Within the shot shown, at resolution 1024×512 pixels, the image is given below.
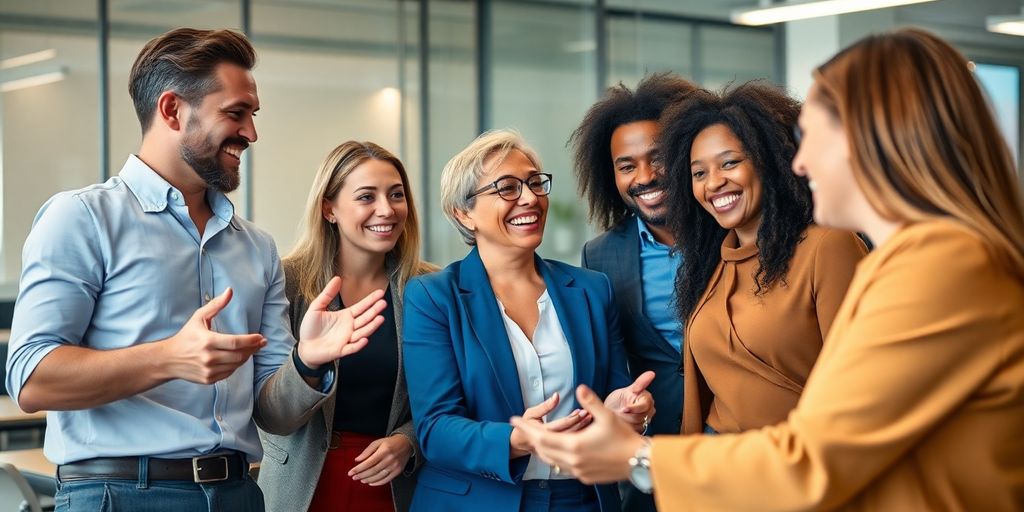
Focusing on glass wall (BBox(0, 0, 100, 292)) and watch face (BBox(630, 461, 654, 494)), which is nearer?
watch face (BBox(630, 461, 654, 494))

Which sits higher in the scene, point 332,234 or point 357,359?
point 332,234

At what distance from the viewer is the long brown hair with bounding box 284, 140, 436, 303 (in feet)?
10.7

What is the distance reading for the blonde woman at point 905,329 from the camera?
147 centimetres

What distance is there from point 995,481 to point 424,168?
288 inches

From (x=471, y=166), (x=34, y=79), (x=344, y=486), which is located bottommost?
(x=344, y=486)

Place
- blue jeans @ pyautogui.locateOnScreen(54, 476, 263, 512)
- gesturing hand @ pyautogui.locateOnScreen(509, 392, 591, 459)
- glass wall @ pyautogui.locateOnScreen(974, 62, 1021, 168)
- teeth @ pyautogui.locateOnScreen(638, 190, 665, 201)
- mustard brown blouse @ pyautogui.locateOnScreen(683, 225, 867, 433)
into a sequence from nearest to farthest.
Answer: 1. blue jeans @ pyautogui.locateOnScreen(54, 476, 263, 512)
2. gesturing hand @ pyautogui.locateOnScreen(509, 392, 591, 459)
3. mustard brown blouse @ pyautogui.locateOnScreen(683, 225, 867, 433)
4. teeth @ pyautogui.locateOnScreen(638, 190, 665, 201)
5. glass wall @ pyautogui.locateOnScreen(974, 62, 1021, 168)

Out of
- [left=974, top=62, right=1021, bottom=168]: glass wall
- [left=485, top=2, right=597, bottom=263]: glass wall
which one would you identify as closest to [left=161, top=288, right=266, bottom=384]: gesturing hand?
[left=485, top=2, right=597, bottom=263]: glass wall

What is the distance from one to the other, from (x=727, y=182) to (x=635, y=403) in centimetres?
60

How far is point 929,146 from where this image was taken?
5.02 feet

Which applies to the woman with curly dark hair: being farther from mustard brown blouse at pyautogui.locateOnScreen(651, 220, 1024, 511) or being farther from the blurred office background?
the blurred office background

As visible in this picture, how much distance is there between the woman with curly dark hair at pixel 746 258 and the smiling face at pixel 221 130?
1106mm

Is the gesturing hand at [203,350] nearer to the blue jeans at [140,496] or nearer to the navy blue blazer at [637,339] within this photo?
the blue jeans at [140,496]

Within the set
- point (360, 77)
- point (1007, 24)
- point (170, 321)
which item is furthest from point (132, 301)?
point (1007, 24)

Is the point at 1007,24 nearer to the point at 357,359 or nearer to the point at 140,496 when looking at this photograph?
the point at 357,359
